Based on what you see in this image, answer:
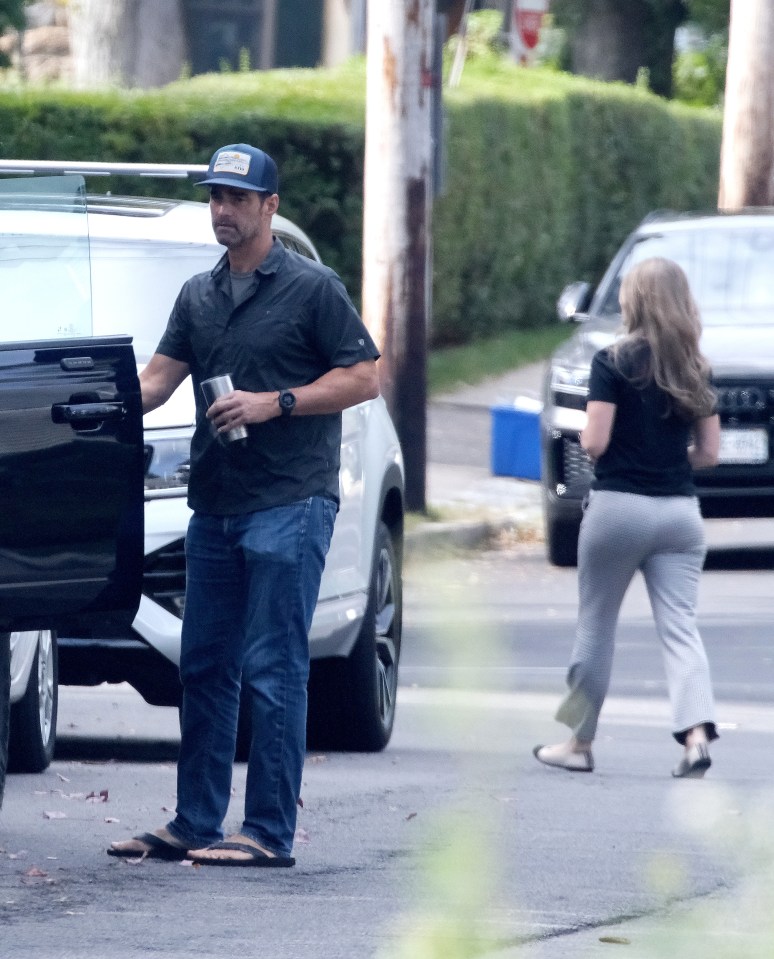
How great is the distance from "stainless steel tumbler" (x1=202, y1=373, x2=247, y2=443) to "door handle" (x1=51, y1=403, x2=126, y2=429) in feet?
1.12

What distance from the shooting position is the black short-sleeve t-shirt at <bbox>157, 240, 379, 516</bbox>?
480 cm

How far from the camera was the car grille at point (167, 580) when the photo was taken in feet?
19.4

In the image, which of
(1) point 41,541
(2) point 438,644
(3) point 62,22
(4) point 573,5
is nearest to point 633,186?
(4) point 573,5

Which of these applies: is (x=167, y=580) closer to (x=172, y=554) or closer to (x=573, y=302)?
(x=172, y=554)

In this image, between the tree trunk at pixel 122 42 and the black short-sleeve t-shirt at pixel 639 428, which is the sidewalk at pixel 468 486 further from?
the tree trunk at pixel 122 42

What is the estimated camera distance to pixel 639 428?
657cm

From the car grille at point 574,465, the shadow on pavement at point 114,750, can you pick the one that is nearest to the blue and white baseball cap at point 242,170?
the shadow on pavement at point 114,750

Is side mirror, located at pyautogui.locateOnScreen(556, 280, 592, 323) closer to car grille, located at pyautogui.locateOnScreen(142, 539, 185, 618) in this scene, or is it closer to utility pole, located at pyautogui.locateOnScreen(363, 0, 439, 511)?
utility pole, located at pyautogui.locateOnScreen(363, 0, 439, 511)

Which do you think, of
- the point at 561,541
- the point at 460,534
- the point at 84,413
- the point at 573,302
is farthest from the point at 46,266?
the point at 460,534

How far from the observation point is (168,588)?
592 cm

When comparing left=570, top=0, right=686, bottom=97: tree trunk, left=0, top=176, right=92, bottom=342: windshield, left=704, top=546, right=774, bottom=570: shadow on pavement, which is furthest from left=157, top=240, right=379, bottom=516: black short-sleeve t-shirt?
left=570, top=0, right=686, bottom=97: tree trunk

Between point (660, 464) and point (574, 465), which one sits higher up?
point (660, 464)

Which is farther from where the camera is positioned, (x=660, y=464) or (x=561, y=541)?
(x=561, y=541)

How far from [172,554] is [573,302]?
6.05 metres
